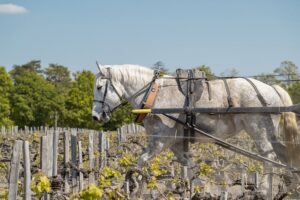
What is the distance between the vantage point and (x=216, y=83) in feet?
26.7

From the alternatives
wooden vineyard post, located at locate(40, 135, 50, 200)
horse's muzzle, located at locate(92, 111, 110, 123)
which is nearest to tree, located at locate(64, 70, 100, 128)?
horse's muzzle, located at locate(92, 111, 110, 123)

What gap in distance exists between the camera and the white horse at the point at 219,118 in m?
7.79

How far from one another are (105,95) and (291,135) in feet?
8.41

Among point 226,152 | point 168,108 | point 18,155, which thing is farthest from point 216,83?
point 226,152

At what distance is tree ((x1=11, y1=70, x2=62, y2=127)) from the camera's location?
6138 cm

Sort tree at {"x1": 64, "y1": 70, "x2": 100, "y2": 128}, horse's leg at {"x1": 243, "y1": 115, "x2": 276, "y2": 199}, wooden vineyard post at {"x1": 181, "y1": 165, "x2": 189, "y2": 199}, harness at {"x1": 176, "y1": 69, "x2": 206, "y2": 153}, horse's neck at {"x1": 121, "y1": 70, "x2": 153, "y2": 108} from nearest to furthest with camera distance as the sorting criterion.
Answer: wooden vineyard post at {"x1": 181, "y1": 165, "x2": 189, "y2": 199}
horse's leg at {"x1": 243, "y1": 115, "x2": 276, "y2": 199}
harness at {"x1": 176, "y1": 69, "x2": 206, "y2": 153}
horse's neck at {"x1": 121, "y1": 70, "x2": 153, "y2": 108}
tree at {"x1": 64, "y1": 70, "x2": 100, "y2": 128}

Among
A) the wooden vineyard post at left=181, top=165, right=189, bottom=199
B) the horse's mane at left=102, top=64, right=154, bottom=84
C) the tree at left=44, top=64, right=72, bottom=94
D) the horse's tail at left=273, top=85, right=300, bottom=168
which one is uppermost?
the tree at left=44, top=64, right=72, bottom=94

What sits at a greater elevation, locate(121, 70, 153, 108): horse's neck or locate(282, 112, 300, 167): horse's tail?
locate(121, 70, 153, 108): horse's neck

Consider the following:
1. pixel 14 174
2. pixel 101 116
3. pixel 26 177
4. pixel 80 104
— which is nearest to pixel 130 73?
pixel 101 116

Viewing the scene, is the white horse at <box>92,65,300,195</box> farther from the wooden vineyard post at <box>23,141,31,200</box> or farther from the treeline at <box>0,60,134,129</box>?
the treeline at <box>0,60,134,129</box>

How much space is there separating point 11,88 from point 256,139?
58.9m

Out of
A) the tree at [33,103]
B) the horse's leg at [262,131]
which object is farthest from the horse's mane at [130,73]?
the tree at [33,103]

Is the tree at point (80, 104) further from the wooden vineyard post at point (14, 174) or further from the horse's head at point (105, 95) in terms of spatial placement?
the wooden vineyard post at point (14, 174)

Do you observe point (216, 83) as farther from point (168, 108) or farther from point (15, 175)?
point (15, 175)
